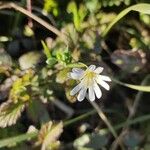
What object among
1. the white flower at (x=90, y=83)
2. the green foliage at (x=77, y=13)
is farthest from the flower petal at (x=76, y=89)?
the green foliage at (x=77, y=13)

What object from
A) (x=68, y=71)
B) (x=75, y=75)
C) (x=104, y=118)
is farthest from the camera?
(x=104, y=118)

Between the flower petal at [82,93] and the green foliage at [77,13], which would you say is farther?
the green foliage at [77,13]

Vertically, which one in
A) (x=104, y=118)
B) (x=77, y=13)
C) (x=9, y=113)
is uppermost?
(x=77, y=13)

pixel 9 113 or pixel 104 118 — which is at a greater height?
pixel 9 113

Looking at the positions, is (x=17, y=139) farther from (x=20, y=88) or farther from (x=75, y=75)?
(x=75, y=75)

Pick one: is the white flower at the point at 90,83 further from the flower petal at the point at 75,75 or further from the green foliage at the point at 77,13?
the green foliage at the point at 77,13

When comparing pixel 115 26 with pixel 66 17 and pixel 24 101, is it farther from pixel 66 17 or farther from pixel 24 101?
pixel 24 101

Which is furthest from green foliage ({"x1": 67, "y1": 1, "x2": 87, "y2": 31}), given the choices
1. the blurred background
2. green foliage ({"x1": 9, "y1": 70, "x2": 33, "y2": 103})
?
green foliage ({"x1": 9, "y1": 70, "x2": 33, "y2": 103})

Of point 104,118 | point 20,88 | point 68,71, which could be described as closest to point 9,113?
point 20,88

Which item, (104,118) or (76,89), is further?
(104,118)
